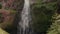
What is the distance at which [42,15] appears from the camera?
9484mm

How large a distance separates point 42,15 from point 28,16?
1.07 m

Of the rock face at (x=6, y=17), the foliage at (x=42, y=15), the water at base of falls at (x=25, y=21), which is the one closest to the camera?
the foliage at (x=42, y=15)

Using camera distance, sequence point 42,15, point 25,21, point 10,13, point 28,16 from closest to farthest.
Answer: point 42,15, point 10,13, point 28,16, point 25,21

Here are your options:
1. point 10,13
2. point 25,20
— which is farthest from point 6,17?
point 25,20

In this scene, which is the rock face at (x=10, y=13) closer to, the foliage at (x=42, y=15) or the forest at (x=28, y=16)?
the forest at (x=28, y=16)

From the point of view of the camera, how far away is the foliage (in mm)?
9422

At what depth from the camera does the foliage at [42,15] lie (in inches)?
371

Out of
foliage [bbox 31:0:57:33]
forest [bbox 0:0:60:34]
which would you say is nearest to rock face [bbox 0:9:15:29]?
forest [bbox 0:0:60:34]

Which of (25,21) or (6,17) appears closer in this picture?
(6,17)

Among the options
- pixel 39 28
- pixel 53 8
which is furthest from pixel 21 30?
pixel 53 8

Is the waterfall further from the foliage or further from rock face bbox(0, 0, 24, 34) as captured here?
the foliage

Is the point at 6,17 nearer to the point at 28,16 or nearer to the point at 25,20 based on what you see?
the point at 25,20

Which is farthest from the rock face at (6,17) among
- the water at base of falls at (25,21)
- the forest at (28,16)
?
the water at base of falls at (25,21)

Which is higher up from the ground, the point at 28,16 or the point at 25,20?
the point at 28,16
